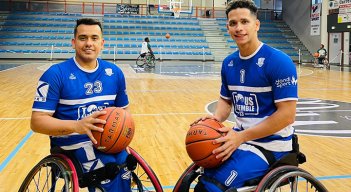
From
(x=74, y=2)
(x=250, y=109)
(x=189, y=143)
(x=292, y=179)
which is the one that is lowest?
(x=292, y=179)

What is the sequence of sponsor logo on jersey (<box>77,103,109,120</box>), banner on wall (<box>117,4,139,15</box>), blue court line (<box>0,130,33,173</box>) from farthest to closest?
banner on wall (<box>117,4,139,15</box>), blue court line (<box>0,130,33,173</box>), sponsor logo on jersey (<box>77,103,109,120</box>)

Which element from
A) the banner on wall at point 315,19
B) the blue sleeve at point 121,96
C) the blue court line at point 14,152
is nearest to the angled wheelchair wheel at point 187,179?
the blue sleeve at point 121,96

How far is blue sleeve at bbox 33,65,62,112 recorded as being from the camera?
2018mm

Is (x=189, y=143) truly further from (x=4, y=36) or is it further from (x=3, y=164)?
(x=4, y=36)

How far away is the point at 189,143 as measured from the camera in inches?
77.8

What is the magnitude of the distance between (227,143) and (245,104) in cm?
29

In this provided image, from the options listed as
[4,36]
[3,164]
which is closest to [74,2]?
[4,36]

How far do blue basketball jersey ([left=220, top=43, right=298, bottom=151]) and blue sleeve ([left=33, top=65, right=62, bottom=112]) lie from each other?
98 cm

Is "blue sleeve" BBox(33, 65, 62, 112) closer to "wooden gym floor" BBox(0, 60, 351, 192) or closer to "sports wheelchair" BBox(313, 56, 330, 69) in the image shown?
"wooden gym floor" BBox(0, 60, 351, 192)

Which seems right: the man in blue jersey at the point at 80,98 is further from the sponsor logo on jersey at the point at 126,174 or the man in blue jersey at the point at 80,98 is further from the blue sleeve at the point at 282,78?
the blue sleeve at the point at 282,78

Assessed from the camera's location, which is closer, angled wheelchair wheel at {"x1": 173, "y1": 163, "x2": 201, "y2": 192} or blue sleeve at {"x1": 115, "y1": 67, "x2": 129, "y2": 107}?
angled wheelchair wheel at {"x1": 173, "y1": 163, "x2": 201, "y2": 192}

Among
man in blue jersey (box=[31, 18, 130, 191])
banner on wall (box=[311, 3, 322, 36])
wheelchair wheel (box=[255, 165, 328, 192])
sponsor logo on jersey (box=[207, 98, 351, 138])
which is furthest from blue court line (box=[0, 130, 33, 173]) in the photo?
banner on wall (box=[311, 3, 322, 36])

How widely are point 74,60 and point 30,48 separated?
19.8 metres

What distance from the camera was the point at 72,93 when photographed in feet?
6.86
